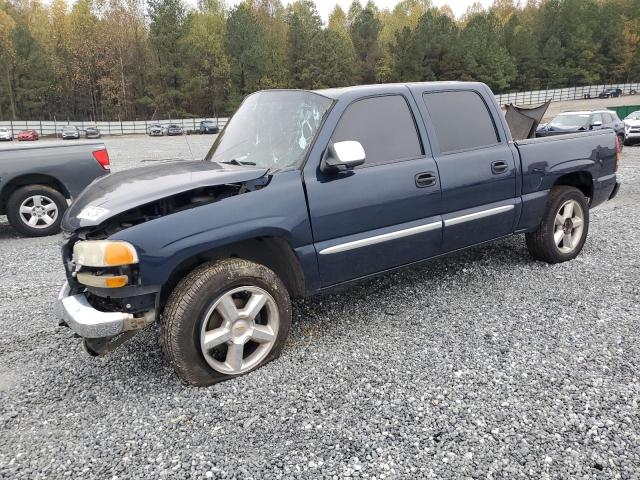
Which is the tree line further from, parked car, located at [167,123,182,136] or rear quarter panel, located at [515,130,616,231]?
rear quarter panel, located at [515,130,616,231]

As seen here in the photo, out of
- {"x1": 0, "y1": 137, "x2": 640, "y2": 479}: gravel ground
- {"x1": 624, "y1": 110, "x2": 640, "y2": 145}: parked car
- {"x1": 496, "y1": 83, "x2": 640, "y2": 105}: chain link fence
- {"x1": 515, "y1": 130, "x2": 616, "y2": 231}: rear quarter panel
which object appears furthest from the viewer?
{"x1": 496, "y1": 83, "x2": 640, "y2": 105}: chain link fence

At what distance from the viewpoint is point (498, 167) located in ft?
13.8

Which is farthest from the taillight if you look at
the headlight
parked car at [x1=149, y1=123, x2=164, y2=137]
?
parked car at [x1=149, y1=123, x2=164, y2=137]

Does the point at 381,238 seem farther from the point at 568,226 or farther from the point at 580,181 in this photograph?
the point at 580,181

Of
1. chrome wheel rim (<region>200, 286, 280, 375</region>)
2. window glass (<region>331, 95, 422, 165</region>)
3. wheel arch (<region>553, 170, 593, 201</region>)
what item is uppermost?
window glass (<region>331, 95, 422, 165</region>)

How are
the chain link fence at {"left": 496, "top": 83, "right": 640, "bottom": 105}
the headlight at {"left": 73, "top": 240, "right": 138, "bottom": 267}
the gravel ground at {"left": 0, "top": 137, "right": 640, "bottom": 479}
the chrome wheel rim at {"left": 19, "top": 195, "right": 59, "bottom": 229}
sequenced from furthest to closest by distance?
the chain link fence at {"left": 496, "top": 83, "right": 640, "bottom": 105}
the chrome wheel rim at {"left": 19, "top": 195, "right": 59, "bottom": 229}
the headlight at {"left": 73, "top": 240, "right": 138, "bottom": 267}
the gravel ground at {"left": 0, "top": 137, "right": 640, "bottom": 479}

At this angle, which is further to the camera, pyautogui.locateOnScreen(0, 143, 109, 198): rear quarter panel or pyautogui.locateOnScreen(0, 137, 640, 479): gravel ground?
pyautogui.locateOnScreen(0, 143, 109, 198): rear quarter panel

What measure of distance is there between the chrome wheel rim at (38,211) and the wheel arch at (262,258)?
4.94 m

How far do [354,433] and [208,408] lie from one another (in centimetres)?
88

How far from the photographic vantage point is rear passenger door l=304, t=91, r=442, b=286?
11.0ft

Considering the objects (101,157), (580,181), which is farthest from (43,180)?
(580,181)

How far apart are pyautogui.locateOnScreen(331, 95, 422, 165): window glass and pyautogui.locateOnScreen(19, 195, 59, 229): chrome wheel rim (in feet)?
18.0

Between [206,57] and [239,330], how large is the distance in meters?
62.6

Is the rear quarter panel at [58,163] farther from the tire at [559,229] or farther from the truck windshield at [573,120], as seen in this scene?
the truck windshield at [573,120]
